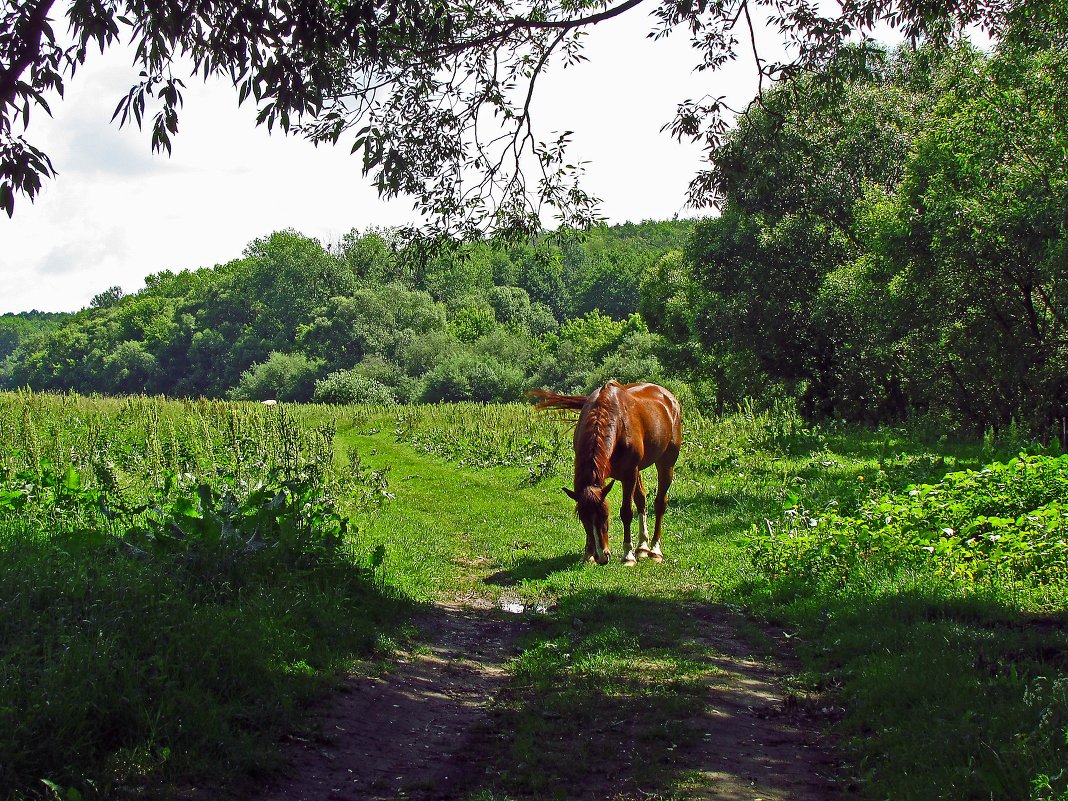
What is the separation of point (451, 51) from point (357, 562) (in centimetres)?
635

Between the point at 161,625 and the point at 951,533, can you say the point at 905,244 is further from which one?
the point at 161,625

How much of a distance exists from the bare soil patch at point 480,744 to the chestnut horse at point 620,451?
3027 millimetres

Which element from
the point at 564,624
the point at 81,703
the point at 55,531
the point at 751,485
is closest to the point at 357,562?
the point at 564,624

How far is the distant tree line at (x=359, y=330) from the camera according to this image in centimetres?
7206

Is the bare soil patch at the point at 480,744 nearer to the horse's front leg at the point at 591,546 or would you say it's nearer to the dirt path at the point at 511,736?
the dirt path at the point at 511,736

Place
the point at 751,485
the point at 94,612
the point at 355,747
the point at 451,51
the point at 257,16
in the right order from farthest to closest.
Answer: the point at 751,485 < the point at 451,51 < the point at 257,16 < the point at 94,612 < the point at 355,747

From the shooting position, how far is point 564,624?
7422 millimetres

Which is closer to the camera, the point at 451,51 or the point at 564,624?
the point at 564,624

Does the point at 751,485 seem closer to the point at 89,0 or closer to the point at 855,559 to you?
the point at 855,559

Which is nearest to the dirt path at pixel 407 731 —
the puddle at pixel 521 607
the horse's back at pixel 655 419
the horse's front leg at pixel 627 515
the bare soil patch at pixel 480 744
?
the bare soil patch at pixel 480 744

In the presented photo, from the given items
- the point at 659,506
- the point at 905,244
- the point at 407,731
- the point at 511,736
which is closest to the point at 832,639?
the point at 511,736

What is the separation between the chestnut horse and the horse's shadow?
383 millimetres

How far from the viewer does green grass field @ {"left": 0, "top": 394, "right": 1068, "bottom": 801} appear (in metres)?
4.12

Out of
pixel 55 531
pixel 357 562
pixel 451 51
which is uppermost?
pixel 451 51
